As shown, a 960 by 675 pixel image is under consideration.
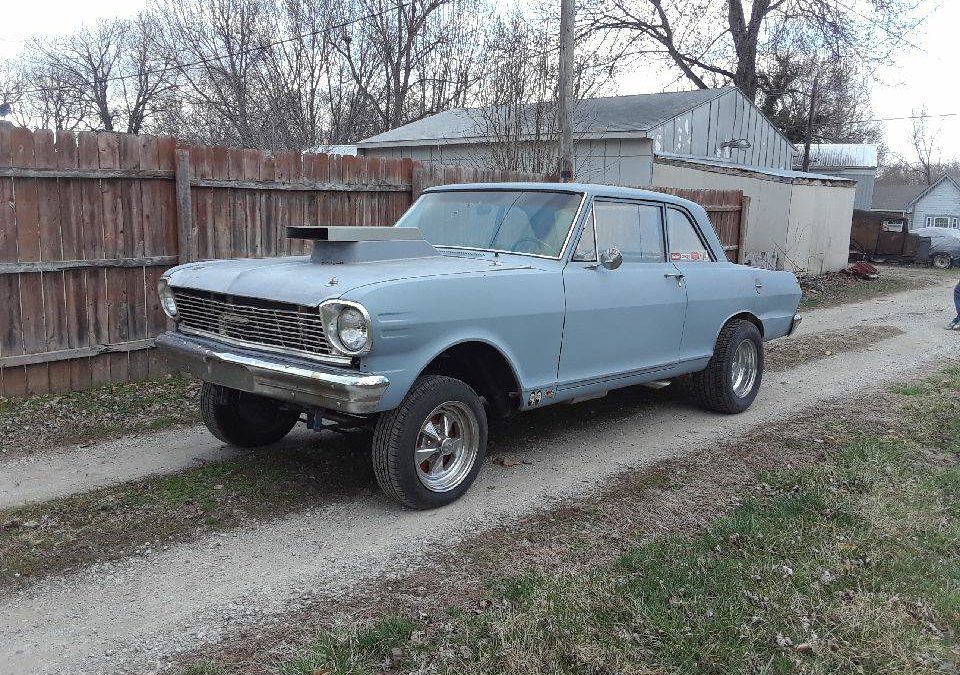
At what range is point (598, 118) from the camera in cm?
1795

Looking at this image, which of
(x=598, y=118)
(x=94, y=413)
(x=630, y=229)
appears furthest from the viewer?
(x=598, y=118)

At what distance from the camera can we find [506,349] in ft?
15.9

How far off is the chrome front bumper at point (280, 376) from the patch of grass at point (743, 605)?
1098mm

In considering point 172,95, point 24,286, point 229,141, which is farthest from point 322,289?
point 172,95

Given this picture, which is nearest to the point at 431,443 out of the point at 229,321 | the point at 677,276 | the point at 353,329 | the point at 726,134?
the point at 353,329

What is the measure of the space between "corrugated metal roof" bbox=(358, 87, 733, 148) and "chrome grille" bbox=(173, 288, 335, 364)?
10879mm

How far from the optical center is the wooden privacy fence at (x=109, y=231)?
6.61 metres

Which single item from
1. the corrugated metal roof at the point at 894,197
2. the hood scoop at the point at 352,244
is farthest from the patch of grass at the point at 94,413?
the corrugated metal roof at the point at 894,197

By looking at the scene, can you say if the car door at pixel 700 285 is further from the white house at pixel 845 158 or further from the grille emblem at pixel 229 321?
the white house at pixel 845 158

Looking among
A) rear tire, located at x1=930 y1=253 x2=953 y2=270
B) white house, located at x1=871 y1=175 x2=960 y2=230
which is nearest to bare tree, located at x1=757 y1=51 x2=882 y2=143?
rear tire, located at x1=930 y1=253 x2=953 y2=270

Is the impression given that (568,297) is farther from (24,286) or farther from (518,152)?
(518,152)

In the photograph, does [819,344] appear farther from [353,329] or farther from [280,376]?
[280,376]

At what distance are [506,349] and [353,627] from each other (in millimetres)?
2002

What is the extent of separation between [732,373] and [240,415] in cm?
414
